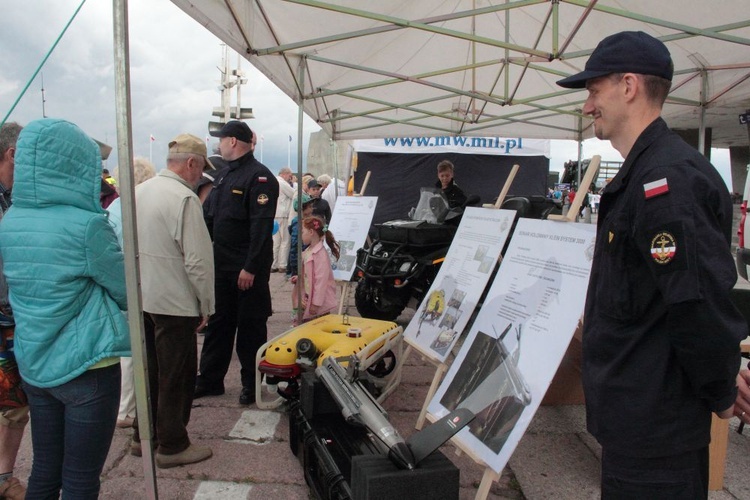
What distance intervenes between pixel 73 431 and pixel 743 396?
2.24m

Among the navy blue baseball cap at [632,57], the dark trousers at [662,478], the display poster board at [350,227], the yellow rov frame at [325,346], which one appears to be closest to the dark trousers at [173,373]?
the yellow rov frame at [325,346]

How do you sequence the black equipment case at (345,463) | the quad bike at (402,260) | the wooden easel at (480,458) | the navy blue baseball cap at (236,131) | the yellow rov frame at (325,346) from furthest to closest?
the quad bike at (402,260) < the navy blue baseball cap at (236,131) < the yellow rov frame at (325,346) < the wooden easel at (480,458) < the black equipment case at (345,463)

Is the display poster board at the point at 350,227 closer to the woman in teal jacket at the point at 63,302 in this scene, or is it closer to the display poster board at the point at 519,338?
the display poster board at the point at 519,338

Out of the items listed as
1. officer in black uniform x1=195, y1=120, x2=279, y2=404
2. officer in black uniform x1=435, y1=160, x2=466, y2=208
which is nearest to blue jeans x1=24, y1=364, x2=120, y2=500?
officer in black uniform x1=195, y1=120, x2=279, y2=404

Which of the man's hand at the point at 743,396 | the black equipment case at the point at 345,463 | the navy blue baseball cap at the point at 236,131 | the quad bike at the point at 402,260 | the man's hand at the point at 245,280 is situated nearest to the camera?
the man's hand at the point at 743,396

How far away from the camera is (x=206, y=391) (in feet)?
12.9

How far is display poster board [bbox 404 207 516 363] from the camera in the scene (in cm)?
348

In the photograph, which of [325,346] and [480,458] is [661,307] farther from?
[325,346]

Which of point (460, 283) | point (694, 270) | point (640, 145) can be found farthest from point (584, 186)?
point (694, 270)

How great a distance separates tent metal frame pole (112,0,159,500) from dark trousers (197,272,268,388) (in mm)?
1782

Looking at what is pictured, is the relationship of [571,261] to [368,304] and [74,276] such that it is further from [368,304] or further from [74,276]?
[368,304]

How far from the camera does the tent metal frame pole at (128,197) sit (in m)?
1.89

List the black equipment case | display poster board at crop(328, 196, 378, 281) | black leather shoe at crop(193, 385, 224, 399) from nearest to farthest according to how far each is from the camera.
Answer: the black equipment case, black leather shoe at crop(193, 385, 224, 399), display poster board at crop(328, 196, 378, 281)

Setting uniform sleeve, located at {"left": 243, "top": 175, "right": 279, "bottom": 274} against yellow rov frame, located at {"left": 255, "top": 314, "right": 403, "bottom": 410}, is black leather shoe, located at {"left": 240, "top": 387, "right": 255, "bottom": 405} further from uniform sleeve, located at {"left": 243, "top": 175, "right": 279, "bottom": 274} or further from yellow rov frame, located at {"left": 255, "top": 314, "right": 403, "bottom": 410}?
uniform sleeve, located at {"left": 243, "top": 175, "right": 279, "bottom": 274}
